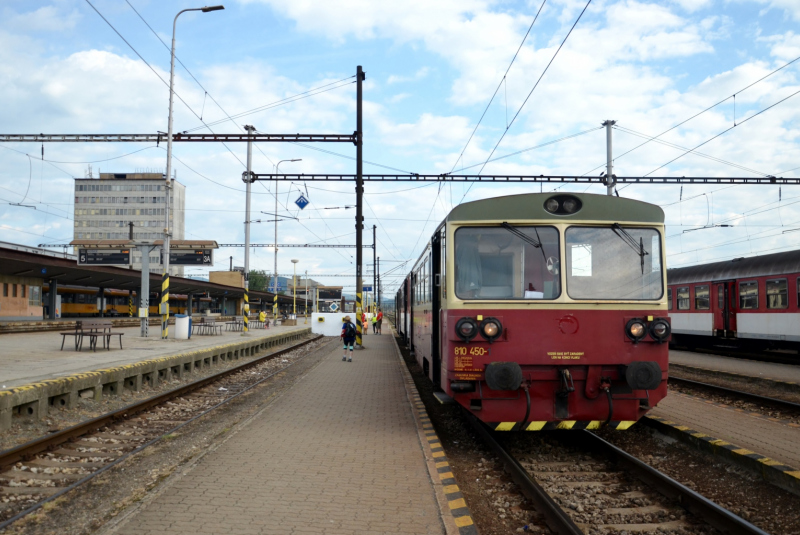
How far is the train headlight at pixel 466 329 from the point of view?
683cm

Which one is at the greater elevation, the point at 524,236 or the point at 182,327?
the point at 524,236

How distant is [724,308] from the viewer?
21578 millimetres

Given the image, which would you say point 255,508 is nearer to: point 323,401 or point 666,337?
point 666,337

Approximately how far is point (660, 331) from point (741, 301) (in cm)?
1606

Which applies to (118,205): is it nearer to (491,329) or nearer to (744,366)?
(744,366)

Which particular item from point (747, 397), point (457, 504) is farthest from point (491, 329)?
point (747, 397)

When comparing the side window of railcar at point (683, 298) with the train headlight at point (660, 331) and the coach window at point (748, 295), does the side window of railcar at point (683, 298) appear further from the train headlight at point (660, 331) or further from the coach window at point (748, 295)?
the train headlight at point (660, 331)

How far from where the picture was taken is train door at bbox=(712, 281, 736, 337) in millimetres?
21078

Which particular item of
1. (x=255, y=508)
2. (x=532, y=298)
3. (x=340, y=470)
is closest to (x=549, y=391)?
(x=532, y=298)

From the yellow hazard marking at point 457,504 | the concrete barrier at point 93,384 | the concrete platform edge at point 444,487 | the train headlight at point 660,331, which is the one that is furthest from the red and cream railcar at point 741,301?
the concrete barrier at point 93,384

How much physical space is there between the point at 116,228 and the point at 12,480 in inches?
4378

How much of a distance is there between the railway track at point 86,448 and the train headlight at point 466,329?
4003 mm

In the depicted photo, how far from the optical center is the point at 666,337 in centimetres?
690

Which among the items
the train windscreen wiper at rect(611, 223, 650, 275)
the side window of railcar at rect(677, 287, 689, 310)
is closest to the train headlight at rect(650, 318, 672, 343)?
the train windscreen wiper at rect(611, 223, 650, 275)
